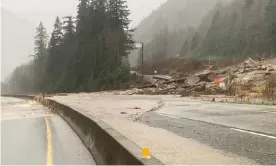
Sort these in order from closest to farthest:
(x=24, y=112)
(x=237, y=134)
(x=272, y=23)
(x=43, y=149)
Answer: (x=237, y=134)
(x=43, y=149)
(x=24, y=112)
(x=272, y=23)

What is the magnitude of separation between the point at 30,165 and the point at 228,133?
5255 mm

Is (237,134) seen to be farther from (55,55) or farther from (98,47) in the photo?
(55,55)

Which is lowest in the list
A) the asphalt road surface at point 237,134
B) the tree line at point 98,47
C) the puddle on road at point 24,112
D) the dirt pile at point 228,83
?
the puddle on road at point 24,112

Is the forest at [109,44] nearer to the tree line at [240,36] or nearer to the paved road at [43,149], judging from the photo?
the tree line at [240,36]

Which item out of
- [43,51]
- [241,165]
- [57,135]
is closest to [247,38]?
[43,51]

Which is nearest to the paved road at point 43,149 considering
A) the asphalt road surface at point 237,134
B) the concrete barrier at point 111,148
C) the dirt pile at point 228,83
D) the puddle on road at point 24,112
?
the concrete barrier at point 111,148

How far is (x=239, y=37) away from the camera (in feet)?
389

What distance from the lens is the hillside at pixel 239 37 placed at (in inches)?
4053

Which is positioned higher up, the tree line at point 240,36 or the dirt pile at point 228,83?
the tree line at point 240,36

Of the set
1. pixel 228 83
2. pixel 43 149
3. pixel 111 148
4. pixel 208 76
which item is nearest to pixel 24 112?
pixel 228 83

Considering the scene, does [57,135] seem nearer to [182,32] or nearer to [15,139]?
[15,139]

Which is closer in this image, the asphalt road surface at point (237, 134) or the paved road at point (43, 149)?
the asphalt road surface at point (237, 134)

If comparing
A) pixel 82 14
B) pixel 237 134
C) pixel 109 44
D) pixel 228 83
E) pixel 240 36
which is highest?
pixel 82 14

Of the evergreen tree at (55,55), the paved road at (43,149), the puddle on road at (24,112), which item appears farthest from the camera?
the evergreen tree at (55,55)
